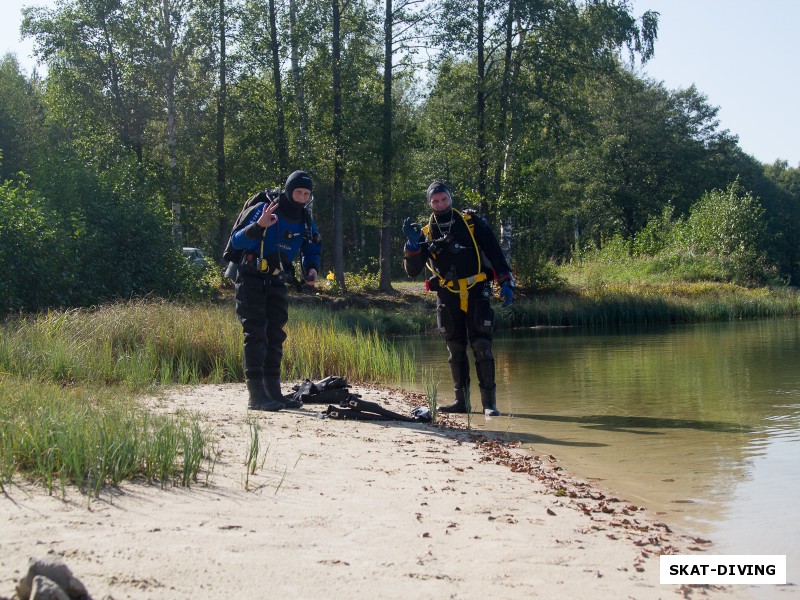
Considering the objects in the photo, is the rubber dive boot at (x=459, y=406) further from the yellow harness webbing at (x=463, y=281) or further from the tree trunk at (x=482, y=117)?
the tree trunk at (x=482, y=117)

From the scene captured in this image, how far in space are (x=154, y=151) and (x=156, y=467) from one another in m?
33.5

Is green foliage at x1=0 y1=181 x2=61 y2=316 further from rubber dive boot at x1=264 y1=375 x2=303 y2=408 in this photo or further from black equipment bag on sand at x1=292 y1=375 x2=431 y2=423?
black equipment bag on sand at x1=292 y1=375 x2=431 y2=423

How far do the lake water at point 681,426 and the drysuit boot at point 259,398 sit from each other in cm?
192

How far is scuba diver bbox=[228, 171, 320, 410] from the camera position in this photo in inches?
318

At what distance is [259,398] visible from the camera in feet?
26.4

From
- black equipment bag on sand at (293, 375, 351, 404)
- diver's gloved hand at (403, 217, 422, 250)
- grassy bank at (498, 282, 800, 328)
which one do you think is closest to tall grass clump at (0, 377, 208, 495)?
black equipment bag on sand at (293, 375, 351, 404)

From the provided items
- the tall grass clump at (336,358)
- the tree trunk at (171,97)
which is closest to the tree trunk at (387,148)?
the tree trunk at (171,97)

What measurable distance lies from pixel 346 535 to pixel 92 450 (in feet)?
4.82

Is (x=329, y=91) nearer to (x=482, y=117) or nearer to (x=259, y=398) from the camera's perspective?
(x=482, y=117)

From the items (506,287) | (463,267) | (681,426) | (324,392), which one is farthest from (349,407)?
(681,426)

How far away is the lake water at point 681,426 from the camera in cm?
514

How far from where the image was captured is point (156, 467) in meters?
4.76

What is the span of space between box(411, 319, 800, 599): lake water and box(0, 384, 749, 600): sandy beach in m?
0.41

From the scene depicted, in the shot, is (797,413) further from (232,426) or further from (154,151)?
(154,151)
